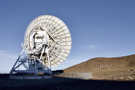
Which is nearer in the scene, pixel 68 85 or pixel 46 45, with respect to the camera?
pixel 68 85

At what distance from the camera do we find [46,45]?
4553 centimetres

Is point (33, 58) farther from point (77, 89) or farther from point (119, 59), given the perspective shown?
point (119, 59)

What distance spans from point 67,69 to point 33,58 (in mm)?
52019

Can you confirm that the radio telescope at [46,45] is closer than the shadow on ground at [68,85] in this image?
No

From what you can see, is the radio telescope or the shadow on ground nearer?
the shadow on ground

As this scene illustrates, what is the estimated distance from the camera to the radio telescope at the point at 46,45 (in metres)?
45.1

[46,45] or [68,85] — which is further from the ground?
[46,45]

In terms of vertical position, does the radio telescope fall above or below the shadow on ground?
above

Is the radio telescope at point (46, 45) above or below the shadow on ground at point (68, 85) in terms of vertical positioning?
above

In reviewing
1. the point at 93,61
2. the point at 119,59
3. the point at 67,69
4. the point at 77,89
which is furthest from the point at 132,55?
the point at 77,89

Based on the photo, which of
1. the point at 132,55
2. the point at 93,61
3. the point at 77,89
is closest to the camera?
the point at 77,89

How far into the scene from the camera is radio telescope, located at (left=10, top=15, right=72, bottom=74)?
45125 millimetres

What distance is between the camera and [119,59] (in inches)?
3728

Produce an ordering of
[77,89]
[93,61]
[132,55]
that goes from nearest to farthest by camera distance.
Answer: [77,89]
[132,55]
[93,61]
